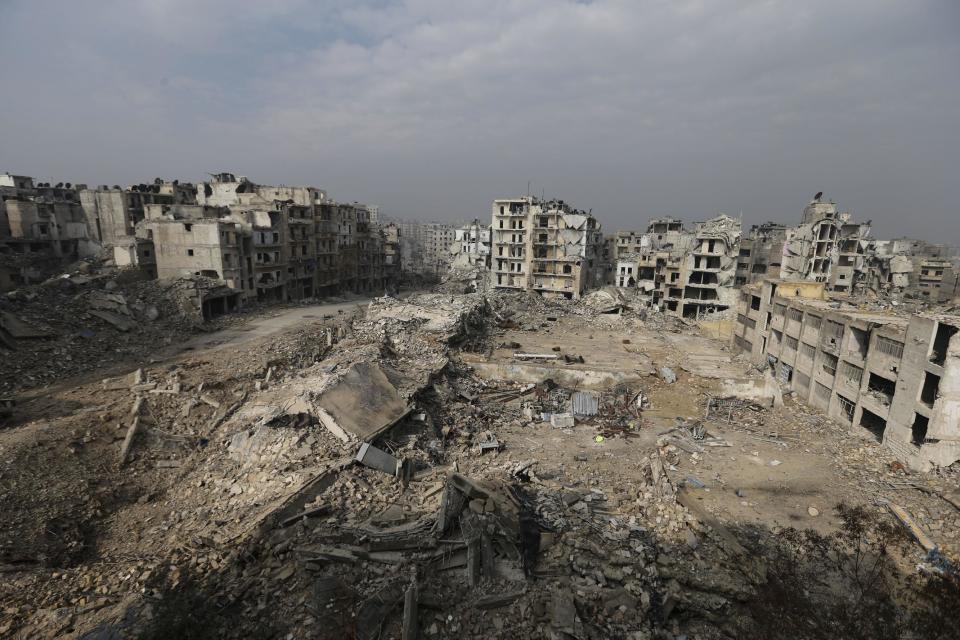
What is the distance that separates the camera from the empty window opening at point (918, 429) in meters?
19.1

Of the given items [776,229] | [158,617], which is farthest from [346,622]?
[776,229]

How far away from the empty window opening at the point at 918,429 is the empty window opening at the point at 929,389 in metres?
0.67

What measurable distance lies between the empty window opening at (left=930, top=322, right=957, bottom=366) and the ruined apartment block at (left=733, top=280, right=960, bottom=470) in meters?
0.03

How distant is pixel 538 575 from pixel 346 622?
4.70m

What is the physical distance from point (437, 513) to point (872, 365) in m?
22.0

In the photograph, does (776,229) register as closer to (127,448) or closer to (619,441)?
(619,441)

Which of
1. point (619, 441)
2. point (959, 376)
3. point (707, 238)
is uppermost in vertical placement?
point (707, 238)

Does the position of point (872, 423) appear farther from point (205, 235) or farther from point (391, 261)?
point (391, 261)

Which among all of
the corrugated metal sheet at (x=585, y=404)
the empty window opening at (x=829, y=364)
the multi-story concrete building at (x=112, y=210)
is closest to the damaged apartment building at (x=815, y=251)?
the empty window opening at (x=829, y=364)

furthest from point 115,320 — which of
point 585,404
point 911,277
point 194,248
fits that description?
point 911,277


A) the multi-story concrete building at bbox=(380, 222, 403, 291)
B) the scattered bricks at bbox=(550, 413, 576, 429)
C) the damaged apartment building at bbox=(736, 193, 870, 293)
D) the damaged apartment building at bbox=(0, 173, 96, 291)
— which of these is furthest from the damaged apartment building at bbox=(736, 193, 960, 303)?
the damaged apartment building at bbox=(0, 173, 96, 291)

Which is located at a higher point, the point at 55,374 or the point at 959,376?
the point at 959,376

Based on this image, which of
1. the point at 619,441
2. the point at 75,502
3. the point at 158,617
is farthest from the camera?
the point at 619,441

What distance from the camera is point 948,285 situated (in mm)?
63406
